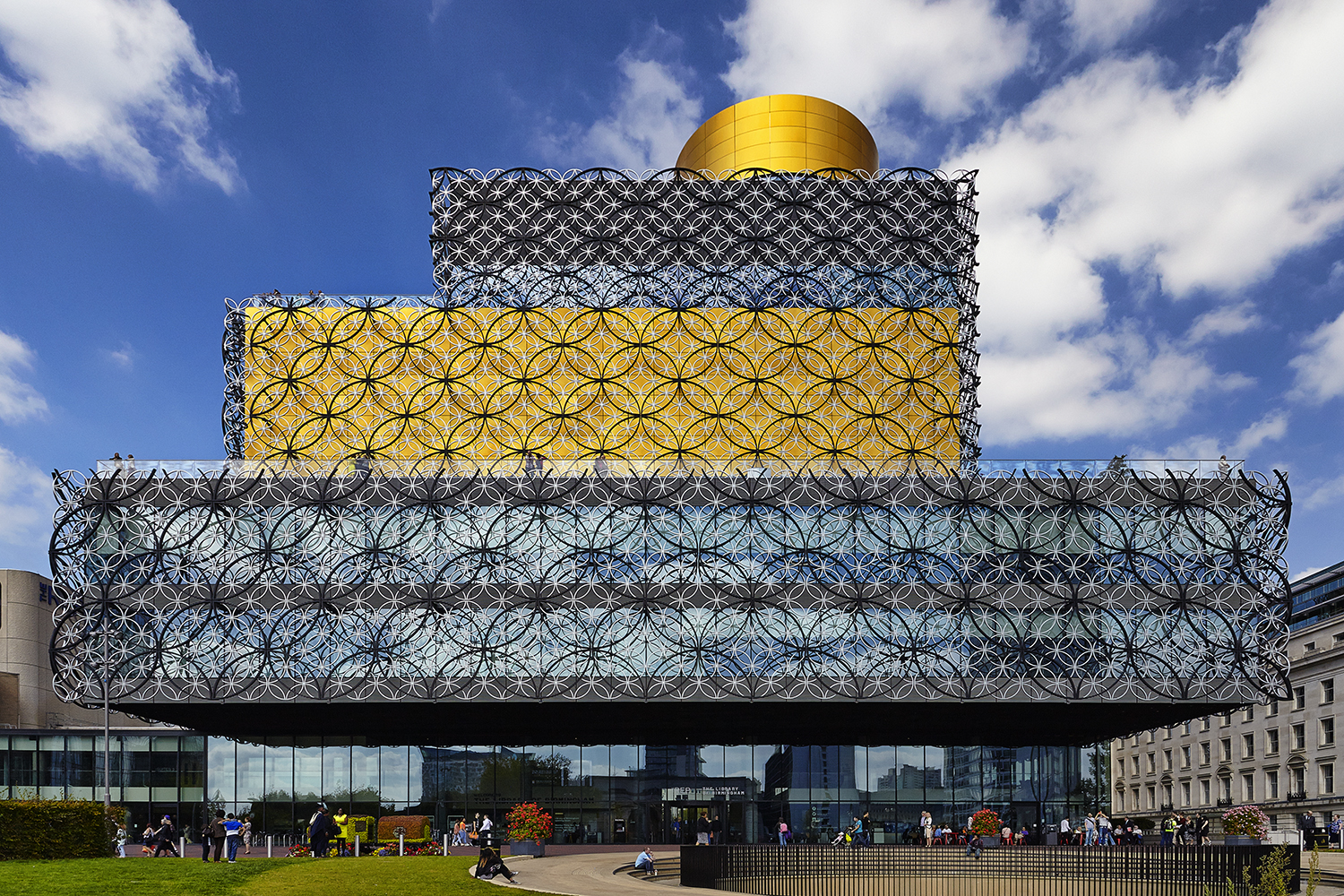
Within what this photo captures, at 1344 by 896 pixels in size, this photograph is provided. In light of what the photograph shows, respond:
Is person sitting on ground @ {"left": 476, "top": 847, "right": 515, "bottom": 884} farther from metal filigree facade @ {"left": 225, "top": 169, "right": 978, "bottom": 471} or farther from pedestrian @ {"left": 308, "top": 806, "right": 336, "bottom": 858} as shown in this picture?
metal filigree facade @ {"left": 225, "top": 169, "right": 978, "bottom": 471}

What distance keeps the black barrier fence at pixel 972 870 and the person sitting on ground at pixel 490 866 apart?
6192mm

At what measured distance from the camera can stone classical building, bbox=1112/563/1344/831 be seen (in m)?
73.9

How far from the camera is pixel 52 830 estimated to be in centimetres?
2875

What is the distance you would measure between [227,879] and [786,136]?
55966mm

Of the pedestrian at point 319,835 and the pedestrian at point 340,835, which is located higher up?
the pedestrian at point 319,835

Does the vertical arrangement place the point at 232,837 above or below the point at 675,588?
below

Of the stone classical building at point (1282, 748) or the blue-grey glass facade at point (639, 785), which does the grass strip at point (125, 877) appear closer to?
the blue-grey glass facade at point (639, 785)

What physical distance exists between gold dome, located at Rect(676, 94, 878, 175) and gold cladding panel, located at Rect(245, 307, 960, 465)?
1819cm

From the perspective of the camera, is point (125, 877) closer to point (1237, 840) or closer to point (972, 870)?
point (972, 870)


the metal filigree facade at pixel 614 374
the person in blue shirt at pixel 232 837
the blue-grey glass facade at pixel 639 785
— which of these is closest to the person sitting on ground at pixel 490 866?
the person in blue shirt at pixel 232 837

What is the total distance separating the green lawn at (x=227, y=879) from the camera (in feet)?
74.4

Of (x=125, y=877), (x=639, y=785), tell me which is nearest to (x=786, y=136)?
(x=639, y=785)

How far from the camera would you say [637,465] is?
52062 mm

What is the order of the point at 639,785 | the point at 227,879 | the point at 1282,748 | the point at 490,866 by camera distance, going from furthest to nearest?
the point at 1282,748
the point at 639,785
the point at 490,866
the point at 227,879
